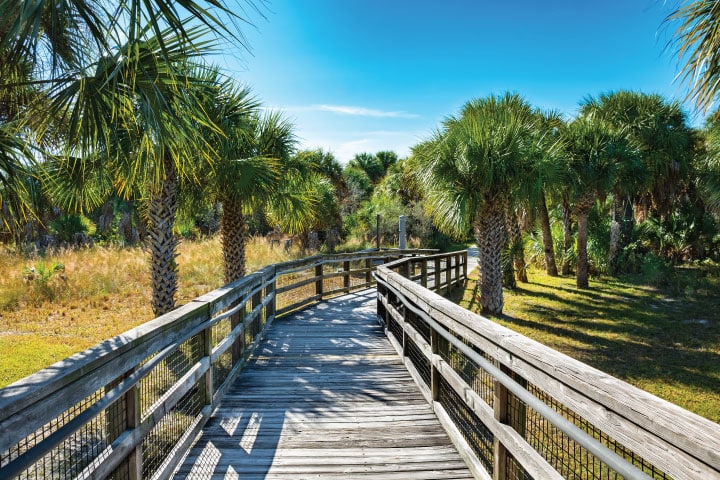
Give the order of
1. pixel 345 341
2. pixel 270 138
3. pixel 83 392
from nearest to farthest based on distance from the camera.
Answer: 1. pixel 83 392
2. pixel 345 341
3. pixel 270 138

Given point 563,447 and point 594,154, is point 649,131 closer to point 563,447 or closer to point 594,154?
point 594,154

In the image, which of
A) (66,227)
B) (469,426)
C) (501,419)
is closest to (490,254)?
(469,426)

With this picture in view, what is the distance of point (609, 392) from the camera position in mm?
1712

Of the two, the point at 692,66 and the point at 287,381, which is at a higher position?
the point at 692,66

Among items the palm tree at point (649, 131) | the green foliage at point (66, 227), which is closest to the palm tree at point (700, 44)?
the palm tree at point (649, 131)

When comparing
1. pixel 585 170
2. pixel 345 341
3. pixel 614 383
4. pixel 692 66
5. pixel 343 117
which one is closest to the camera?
pixel 614 383

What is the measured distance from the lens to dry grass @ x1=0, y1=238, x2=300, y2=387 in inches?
325

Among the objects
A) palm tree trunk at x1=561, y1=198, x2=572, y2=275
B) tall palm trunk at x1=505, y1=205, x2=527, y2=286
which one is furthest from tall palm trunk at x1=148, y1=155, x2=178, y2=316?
palm tree trunk at x1=561, y1=198, x2=572, y2=275

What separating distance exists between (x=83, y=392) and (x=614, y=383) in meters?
2.22

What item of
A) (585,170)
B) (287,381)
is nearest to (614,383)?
(287,381)

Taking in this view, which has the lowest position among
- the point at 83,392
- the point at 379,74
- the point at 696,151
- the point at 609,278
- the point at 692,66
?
the point at 609,278

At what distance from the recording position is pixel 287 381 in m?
5.25

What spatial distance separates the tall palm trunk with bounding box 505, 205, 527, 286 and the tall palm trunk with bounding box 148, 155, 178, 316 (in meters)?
11.2

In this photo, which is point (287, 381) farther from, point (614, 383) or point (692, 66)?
point (692, 66)
